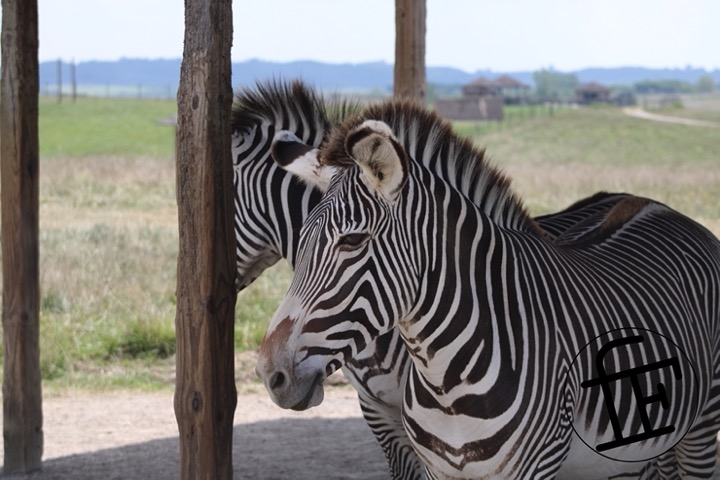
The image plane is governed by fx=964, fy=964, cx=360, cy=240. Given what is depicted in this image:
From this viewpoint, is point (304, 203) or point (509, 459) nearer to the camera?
point (509, 459)

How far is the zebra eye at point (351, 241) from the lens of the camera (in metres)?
3.19

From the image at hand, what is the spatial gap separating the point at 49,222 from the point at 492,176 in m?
14.2

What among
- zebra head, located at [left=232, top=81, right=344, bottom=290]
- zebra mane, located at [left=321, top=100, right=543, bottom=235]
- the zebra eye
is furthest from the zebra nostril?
zebra head, located at [left=232, top=81, right=344, bottom=290]

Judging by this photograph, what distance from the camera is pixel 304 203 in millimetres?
4969

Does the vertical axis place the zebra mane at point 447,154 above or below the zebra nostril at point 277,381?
above

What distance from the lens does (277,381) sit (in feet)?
10.1

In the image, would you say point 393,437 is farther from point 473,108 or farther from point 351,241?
point 473,108

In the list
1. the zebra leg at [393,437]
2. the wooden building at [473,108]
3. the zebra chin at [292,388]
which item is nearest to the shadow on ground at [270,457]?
the zebra leg at [393,437]

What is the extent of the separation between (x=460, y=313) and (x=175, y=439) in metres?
4.47

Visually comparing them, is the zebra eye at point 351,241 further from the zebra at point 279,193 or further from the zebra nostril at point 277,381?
the zebra at point 279,193

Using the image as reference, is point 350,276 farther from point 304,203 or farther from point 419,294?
point 304,203

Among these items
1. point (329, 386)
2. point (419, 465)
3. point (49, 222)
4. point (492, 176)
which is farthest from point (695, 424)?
point (49, 222)

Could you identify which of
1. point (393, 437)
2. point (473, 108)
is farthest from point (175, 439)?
point (473, 108)

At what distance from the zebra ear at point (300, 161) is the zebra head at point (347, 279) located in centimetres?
38
